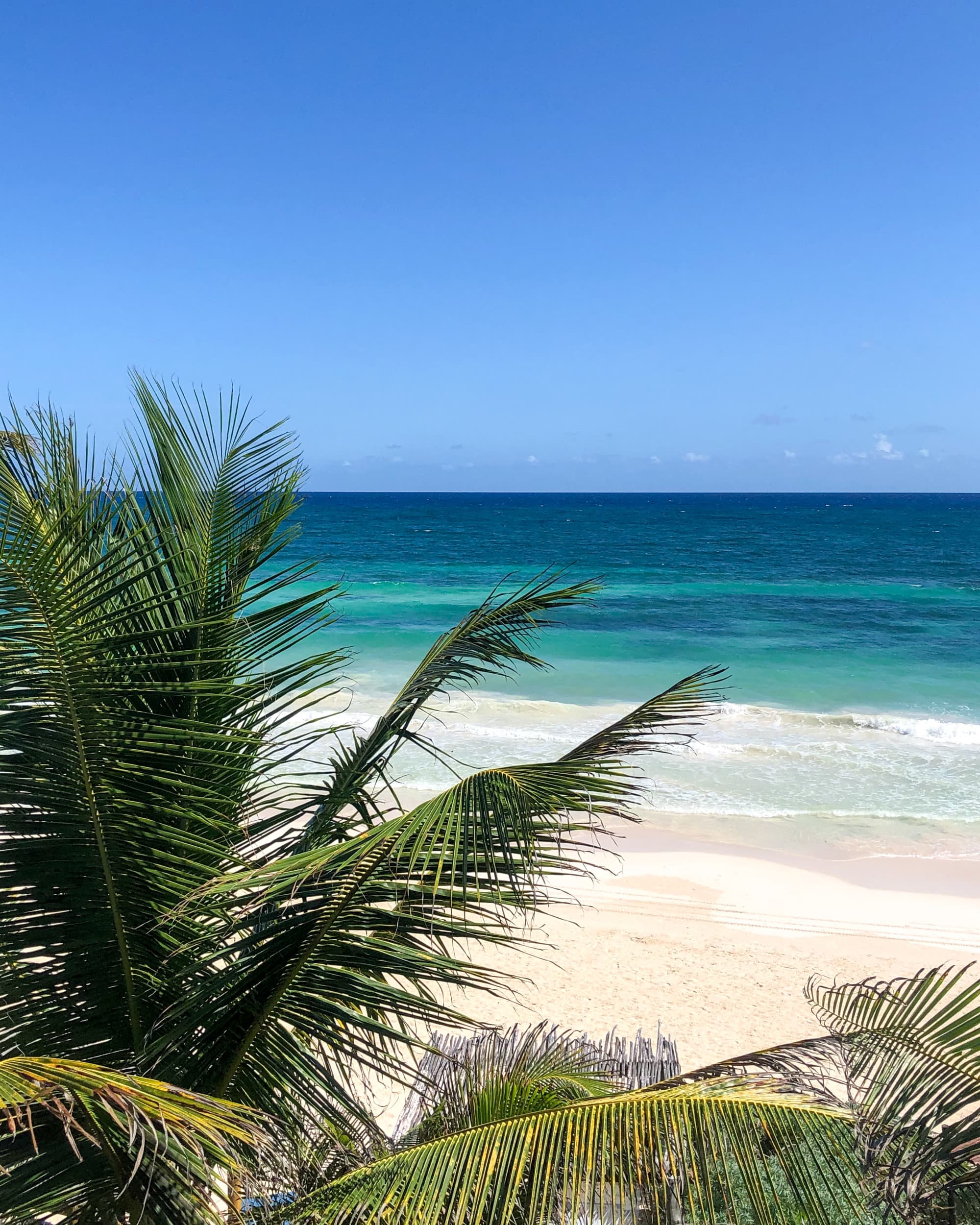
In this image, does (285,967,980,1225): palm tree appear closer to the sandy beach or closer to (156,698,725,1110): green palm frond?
(156,698,725,1110): green palm frond

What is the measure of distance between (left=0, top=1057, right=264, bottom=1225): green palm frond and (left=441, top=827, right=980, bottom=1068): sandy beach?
4.07 meters

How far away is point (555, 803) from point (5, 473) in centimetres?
178

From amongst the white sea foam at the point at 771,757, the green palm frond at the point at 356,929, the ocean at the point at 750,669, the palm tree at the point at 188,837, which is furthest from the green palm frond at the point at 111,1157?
the white sea foam at the point at 771,757

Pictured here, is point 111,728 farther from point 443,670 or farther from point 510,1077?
point 510,1077

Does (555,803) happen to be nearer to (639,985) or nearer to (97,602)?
(97,602)

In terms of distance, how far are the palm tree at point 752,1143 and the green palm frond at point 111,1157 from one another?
0.48 metres

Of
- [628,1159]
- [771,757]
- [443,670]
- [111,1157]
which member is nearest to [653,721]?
[443,670]

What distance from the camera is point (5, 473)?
8.40 ft

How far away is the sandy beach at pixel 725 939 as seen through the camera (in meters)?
7.65

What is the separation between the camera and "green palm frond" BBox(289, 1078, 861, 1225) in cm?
215

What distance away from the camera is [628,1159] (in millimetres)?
2223

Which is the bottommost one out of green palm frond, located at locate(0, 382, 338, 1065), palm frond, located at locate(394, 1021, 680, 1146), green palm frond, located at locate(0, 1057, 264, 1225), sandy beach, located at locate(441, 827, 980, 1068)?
sandy beach, located at locate(441, 827, 980, 1068)

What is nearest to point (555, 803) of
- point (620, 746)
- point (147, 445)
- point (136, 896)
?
point (620, 746)

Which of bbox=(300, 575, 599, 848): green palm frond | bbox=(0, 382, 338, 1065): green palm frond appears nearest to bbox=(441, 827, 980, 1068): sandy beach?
bbox=(300, 575, 599, 848): green palm frond
